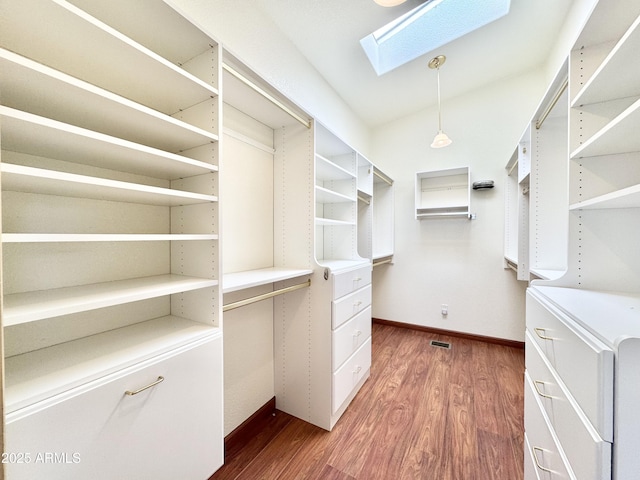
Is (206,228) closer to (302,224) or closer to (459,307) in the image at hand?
(302,224)

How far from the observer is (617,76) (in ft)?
3.24

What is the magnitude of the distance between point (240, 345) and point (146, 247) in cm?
88

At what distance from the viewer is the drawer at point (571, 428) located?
0.60 meters

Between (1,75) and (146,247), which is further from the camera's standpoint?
(146,247)

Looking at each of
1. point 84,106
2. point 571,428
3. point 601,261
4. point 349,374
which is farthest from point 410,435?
point 84,106

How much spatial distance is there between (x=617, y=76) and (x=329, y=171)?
63.8 inches

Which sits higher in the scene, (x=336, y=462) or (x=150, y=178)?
(x=150, y=178)

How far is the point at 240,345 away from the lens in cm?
166

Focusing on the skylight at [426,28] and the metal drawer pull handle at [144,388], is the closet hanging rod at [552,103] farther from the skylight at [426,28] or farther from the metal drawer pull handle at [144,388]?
the metal drawer pull handle at [144,388]

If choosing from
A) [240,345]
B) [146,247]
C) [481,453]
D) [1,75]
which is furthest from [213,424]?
[481,453]

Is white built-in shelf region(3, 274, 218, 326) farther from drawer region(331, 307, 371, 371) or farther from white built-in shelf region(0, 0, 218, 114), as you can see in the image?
drawer region(331, 307, 371, 371)

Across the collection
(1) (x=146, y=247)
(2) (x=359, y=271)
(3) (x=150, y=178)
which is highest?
(3) (x=150, y=178)

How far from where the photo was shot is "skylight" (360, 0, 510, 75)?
198 centimetres

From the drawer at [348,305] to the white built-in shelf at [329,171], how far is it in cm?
102
